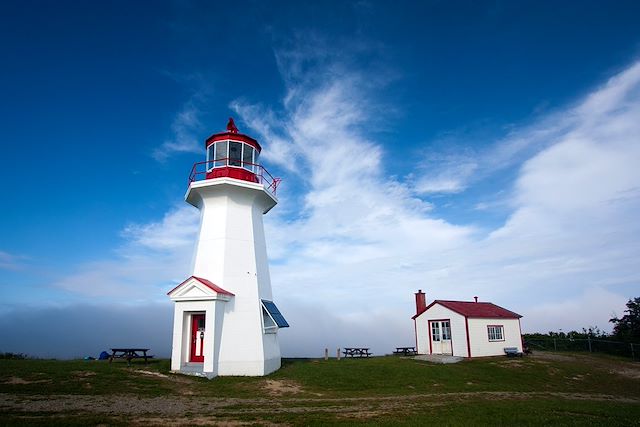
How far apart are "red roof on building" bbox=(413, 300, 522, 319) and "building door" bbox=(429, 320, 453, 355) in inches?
44.7

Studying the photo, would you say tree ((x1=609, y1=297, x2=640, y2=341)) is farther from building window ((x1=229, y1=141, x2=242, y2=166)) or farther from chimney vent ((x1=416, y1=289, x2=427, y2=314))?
building window ((x1=229, y1=141, x2=242, y2=166))

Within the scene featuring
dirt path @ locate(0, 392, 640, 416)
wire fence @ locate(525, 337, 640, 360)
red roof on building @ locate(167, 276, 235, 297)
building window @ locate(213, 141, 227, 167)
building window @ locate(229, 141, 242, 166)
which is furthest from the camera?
wire fence @ locate(525, 337, 640, 360)

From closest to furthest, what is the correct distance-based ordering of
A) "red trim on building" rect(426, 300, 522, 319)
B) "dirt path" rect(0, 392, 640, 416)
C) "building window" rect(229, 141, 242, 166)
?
"dirt path" rect(0, 392, 640, 416) < "building window" rect(229, 141, 242, 166) < "red trim on building" rect(426, 300, 522, 319)

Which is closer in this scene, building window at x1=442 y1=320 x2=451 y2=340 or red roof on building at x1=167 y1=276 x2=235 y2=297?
red roof on building at x1=167 y1=276 x2=235 y2=297

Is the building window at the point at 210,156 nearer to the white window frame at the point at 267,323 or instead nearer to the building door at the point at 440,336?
the white window frame at the point at 267,323

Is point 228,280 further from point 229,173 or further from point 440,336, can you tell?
point 440,336

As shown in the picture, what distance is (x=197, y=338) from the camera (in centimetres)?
2022

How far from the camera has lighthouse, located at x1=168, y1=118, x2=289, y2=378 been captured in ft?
63.7

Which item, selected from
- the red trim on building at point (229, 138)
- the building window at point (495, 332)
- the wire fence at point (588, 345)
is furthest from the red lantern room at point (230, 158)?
the wire fence at point (588, 345)

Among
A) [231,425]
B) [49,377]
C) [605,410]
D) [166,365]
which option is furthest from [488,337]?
[49,377]

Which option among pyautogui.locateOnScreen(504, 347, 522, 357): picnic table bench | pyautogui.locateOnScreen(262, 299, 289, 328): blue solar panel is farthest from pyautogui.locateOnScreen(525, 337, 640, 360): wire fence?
pyautogui.locateOnScreen(262, 299, 289, 328): blue solar panel

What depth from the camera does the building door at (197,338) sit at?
2000 cm

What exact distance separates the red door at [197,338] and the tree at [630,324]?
33.7 m

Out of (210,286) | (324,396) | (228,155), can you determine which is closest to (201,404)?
(324,396)
